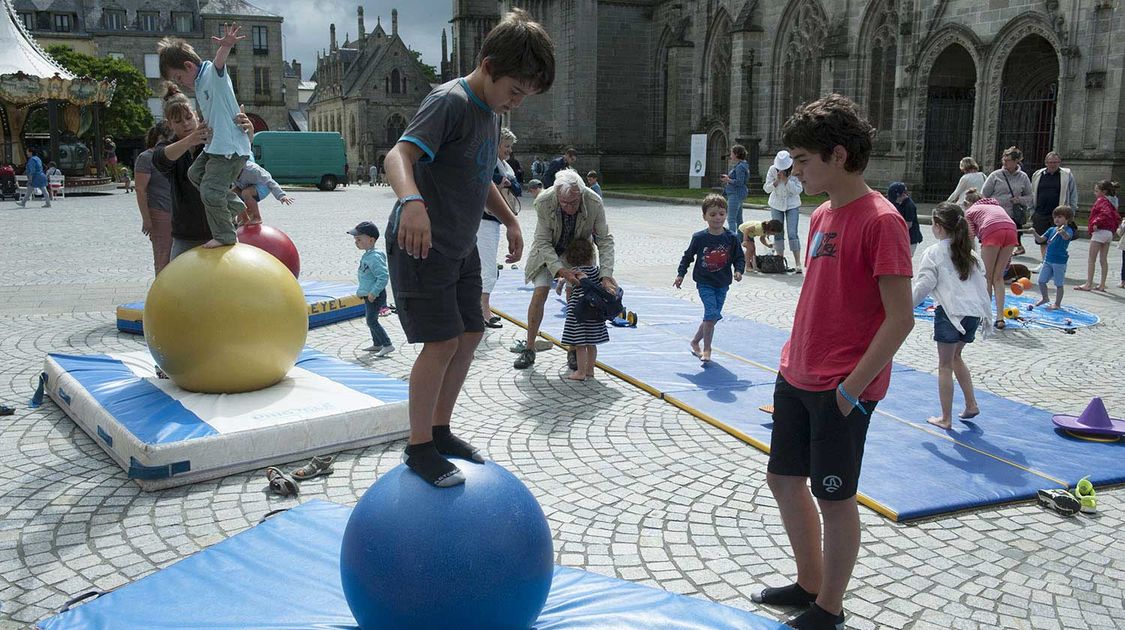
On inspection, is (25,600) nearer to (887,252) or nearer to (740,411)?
(887,252)

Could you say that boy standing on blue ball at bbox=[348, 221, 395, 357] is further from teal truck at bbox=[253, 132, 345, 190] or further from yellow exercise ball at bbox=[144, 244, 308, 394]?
teal truck at bbox=[253, 132, 345, 190]

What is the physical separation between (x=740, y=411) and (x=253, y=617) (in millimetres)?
3925

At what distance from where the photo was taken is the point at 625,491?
16.3 feet

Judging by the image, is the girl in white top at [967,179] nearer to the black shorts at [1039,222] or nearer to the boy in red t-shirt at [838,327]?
the black shorts at [1039,222]

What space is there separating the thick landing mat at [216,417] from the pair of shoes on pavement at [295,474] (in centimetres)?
17

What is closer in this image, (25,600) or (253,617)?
(253,617)

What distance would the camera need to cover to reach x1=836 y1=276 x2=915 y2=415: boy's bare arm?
303cm

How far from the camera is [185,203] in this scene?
Result: 6414mm

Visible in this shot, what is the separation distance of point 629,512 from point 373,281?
13.9 ft

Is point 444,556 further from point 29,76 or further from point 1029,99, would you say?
point 29,76

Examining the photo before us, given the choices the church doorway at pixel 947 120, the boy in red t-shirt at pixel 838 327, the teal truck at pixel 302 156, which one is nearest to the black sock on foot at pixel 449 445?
the boy in red t-shirt at pixel 838 327

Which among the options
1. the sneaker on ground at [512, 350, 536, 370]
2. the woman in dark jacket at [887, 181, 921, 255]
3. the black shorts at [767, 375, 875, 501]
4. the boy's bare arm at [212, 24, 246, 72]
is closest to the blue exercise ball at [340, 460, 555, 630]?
the black shorts at [767, 375, 875, 501]

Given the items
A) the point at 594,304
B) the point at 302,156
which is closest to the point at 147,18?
the point at 302,156

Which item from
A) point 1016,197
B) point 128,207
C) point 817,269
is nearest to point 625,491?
point 817,269
